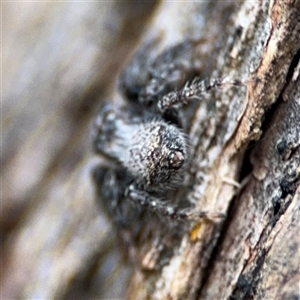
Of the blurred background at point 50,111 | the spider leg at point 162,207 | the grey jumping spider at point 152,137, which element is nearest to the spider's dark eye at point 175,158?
the grey jumping spider at point 152,137

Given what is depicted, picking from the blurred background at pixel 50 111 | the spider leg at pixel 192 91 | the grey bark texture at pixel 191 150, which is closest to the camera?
the grey bark texture at pixel 191 150

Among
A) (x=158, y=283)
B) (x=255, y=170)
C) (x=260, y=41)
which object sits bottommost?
(x=158, y=283)

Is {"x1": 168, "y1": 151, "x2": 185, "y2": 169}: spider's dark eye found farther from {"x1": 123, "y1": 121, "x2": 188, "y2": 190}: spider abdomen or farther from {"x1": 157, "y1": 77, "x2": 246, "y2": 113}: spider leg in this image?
{"x1": 157, "y1": 77, "x2": 246, "y2": 113}: spider leg

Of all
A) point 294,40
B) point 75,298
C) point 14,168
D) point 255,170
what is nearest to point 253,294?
point 255,170

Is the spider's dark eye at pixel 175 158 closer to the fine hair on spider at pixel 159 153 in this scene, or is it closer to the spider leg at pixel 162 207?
the fine hair on spider at pixel 159 153

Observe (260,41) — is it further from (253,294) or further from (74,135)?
(74,135)

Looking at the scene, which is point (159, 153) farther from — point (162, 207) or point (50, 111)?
point (50, 111)

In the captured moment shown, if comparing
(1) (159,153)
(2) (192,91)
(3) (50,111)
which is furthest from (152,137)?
(3) (50,111)
